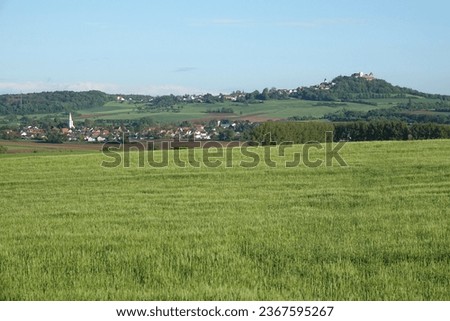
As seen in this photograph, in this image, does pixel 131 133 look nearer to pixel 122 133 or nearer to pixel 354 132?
pixel 122 133

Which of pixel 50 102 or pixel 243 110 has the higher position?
pixel 50 102

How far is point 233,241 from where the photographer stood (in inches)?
370

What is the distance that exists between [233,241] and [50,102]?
47.2m

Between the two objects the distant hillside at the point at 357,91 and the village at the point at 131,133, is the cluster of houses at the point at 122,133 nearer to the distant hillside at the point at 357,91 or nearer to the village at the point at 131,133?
the village at the point at 131,133

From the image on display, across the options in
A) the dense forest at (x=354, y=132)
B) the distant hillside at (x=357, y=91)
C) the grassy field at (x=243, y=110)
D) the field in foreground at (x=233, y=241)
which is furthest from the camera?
the distant hillside at (x=357, y=91)

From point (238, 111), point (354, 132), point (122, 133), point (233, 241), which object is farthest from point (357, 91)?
point (233, 241)

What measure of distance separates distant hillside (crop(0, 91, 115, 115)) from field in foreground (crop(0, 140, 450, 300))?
3356 cm

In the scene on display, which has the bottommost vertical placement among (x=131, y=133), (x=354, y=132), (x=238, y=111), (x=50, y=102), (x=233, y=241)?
(x=233, y=241)

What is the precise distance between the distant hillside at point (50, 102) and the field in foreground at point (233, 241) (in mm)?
33564

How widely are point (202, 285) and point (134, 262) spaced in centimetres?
130

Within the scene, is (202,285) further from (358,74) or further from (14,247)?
(358,74)

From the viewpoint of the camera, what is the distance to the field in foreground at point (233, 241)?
23.9ft

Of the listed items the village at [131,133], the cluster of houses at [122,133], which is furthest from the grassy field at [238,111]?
the cluster of houses at [122,133]

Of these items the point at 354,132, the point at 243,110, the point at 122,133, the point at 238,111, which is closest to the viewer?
the point at 354,132
